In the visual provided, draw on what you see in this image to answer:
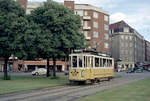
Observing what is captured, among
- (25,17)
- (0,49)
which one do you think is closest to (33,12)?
(25,17)

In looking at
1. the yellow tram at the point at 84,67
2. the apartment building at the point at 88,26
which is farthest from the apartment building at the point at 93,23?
the yellow tram at the point at 84,67

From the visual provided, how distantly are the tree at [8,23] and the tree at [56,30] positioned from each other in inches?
105

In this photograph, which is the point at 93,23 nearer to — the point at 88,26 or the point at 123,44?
the point at 88,26

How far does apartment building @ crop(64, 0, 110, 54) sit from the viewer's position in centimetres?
7506

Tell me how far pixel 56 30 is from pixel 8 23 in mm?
5908

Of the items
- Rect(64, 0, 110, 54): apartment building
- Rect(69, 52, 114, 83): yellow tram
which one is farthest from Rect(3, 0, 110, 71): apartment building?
Rect(69, 52, 114, 83): yellow tram

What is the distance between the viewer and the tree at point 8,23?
30.2 metres

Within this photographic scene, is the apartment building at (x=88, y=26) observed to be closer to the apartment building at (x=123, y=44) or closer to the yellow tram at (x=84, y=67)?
the apartment building at (x=123, y=44)

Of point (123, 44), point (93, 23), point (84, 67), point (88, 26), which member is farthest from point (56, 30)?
point (123, 44)

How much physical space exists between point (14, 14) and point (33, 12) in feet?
11.3

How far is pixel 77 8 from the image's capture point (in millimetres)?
75250

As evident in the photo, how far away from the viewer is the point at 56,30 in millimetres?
31766

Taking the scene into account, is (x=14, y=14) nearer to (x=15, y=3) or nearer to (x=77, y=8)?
(x=15, y=3)

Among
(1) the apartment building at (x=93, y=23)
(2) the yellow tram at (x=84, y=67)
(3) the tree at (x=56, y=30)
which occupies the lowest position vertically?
(2) the yellow tram at (x=84, y=67)
